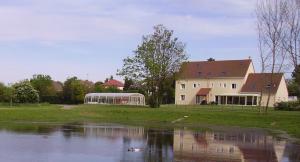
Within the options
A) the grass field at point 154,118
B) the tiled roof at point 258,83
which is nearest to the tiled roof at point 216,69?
the tiled roof at point 258,83

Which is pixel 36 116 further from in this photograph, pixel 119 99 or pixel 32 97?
pixel 119 99

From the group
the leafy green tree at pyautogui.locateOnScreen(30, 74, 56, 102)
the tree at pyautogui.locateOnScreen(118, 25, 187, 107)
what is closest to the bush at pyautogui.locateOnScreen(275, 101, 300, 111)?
the tree at pyautogui.locateOnScreen(118, 25, 187, 107)

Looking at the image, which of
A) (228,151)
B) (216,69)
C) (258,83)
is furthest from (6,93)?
(228,151)

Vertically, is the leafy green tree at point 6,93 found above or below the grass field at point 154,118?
above

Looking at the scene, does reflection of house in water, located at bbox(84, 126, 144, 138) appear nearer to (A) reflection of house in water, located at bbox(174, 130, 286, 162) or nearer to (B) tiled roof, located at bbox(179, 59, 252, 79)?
(A) reflection of house in water, located at bbox(174, 130, 286, 162)

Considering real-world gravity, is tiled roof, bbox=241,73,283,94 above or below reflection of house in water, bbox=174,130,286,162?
above

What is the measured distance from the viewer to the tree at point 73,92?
111062 mm

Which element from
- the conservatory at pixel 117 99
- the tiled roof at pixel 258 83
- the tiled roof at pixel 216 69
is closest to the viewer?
the tiled roof at pixel 258 83

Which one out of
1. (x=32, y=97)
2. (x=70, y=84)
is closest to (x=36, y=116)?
(x=32, y=97)

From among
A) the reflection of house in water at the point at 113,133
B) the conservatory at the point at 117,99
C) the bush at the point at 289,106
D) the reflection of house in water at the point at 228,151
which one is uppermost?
the conservatory at the point at 117,99

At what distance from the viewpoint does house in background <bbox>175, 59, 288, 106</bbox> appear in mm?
99938

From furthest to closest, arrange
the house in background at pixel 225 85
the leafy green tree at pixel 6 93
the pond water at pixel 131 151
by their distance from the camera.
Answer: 1. the house in background at pixel 225 85
2. the leafy green tree at pixel 6 93
3. the pond water at pixel 131 151

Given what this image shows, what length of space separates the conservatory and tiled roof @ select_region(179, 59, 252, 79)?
10163 mm

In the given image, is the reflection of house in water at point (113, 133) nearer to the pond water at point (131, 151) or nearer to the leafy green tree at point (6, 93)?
the pond water at point (131, 151)
